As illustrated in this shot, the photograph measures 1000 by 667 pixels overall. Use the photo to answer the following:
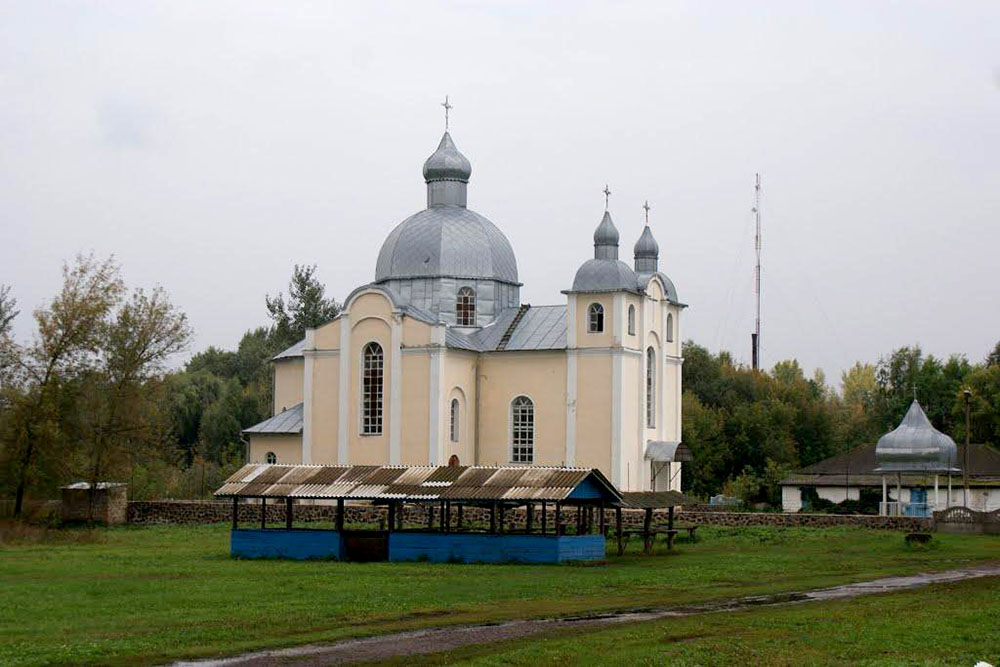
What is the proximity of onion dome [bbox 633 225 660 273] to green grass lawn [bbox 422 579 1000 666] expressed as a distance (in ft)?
114

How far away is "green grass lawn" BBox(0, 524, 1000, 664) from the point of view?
62.1ft

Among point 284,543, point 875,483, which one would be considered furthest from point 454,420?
point 284,543

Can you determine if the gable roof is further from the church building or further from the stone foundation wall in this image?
the stone foundation wall

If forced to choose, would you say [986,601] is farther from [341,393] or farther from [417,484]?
[341,393]

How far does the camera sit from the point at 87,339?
4562 cm

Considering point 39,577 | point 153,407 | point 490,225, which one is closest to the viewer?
point 39,577

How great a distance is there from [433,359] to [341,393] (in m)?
3.78

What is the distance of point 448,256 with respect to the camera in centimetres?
5491

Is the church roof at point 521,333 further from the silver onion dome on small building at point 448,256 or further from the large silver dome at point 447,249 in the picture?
the large silver dome at point 447,249

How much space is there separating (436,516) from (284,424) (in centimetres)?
1049

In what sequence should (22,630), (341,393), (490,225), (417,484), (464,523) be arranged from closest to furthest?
(22,630) < (417,484) < (464,523) < (341,393) < (490,225)

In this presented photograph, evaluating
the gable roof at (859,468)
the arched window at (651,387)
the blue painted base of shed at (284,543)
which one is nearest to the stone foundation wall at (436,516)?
the arched window at (651,387)

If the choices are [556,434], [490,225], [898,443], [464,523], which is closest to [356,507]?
[464,523]

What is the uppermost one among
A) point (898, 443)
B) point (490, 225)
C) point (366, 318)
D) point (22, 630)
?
point (490, 225)
